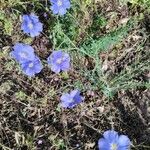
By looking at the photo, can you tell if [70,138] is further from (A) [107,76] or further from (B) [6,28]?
(B) [6,28]

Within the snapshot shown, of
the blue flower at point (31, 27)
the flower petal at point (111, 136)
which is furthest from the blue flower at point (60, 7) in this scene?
the flower petal at point (111, 136)

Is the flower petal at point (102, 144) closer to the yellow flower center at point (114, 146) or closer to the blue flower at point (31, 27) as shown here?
the yellow flower center at point (114, 146)

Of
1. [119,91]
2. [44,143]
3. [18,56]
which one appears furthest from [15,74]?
[119,91]

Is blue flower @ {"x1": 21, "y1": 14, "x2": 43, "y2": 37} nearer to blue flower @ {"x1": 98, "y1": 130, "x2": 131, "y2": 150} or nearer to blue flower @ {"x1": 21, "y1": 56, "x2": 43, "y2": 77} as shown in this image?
blue flower @ {"x1": 21, "y1": 56, "x2": 43, "y2": 77}

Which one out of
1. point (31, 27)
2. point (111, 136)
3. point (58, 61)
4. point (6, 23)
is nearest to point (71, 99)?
point (58, 61)

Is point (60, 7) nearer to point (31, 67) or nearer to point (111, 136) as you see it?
point (31, 67)

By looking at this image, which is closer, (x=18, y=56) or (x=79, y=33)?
(x=18, y=56)
